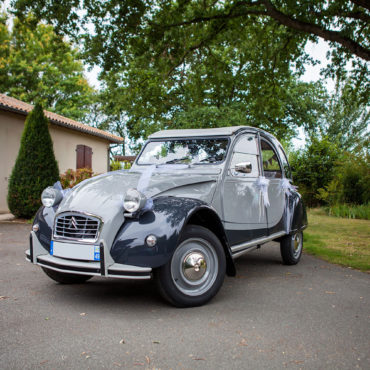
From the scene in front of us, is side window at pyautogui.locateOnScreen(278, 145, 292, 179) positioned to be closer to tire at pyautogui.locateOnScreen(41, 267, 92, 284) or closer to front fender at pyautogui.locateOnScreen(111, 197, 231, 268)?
front fender at pyautogui.locateOnScreen(111, 197, 231, 268)

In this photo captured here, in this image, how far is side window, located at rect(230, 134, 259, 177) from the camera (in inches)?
194

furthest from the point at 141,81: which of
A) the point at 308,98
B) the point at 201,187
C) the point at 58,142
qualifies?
the point at 308,98

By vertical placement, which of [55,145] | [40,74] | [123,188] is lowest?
[123,188]

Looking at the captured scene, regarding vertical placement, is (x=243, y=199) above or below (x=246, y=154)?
below

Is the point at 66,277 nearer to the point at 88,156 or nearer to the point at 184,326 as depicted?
the point at 184,326

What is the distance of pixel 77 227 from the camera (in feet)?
12.2

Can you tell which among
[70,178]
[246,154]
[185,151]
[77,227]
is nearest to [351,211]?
[70,178]

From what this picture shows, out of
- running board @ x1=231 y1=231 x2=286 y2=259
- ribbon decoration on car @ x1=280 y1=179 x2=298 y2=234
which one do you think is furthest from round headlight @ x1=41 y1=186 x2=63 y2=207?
ribbon decoration on car @ x1=280 y1=179 x2=298 y2=234

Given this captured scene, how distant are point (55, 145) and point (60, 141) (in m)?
0.35

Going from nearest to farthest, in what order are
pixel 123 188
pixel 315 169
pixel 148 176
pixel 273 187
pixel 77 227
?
pixel 77 227 < pixel 123 188 < pixel 148 176 < pixel 273 187 < pixel 315 169

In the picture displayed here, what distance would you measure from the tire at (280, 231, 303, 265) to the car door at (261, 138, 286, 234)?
16.1 inches

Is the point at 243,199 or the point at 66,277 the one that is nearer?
the point at 66,277

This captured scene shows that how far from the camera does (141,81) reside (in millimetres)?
12539

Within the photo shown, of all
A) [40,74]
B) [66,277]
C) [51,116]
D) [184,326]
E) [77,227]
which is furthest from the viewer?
[40,74]
